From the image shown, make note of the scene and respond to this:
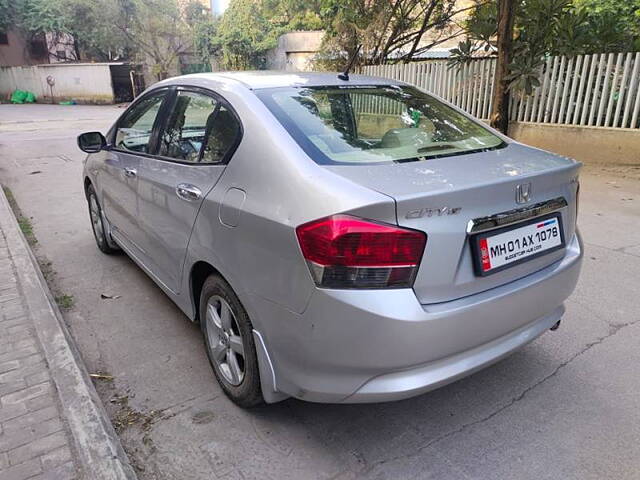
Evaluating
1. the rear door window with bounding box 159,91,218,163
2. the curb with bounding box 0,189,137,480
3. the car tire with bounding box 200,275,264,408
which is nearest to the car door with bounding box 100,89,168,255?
the rear door window with bounding box 159,91,218,163

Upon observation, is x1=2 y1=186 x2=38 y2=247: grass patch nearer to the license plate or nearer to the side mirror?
the side mirror

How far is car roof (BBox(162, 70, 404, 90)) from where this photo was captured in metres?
2.72

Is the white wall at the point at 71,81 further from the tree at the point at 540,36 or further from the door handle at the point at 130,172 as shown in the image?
the door handle at the point at 130,172

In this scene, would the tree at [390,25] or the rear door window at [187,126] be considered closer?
the rear door window at [187,126]

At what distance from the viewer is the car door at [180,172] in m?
2.52

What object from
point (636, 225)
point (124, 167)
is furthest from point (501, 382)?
point (636, 225)

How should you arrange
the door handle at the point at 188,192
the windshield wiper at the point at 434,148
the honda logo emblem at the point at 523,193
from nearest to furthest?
the honda logo emblem at the point at 523,193 → the windshield wiper at the point at 434,148 → the door handle at the point at 188,192

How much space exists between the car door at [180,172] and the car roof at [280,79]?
11 cm

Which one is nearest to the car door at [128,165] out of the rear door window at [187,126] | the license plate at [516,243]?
the rear door window at [187,126]

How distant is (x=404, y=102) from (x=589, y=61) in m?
6.68

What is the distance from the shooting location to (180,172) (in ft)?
9.05

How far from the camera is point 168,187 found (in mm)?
2844

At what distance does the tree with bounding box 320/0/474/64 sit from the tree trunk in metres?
4.31

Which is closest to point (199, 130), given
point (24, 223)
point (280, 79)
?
point (280, 79)
